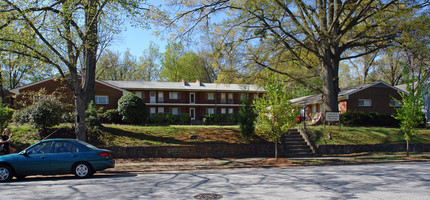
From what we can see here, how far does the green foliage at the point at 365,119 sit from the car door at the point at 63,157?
21.7m

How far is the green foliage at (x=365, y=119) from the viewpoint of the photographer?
26188 millimetres

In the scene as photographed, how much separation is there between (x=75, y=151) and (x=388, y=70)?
58.0 m

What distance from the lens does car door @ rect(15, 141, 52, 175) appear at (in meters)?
10.8

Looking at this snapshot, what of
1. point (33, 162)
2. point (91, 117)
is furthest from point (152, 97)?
point (33, 162)

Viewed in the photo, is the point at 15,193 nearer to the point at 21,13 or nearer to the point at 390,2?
the point at 21,13

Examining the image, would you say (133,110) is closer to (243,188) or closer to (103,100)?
(103,100)

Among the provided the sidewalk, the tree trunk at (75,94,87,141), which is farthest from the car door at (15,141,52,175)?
the tree trunk at (75,94,87,141)

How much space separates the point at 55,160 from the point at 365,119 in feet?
79.1

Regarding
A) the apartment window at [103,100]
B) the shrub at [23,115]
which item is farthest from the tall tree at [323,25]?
the apartment window at [103,100]

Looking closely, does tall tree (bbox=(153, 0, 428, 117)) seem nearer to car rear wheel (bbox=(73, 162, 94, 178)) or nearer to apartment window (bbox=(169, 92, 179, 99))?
car rear wheel (bbox=(73, 162, 94, 178))

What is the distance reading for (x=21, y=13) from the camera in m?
13.8

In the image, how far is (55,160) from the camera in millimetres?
11031

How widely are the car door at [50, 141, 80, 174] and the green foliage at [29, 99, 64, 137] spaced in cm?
664

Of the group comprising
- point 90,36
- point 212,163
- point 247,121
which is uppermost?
point 90,36
